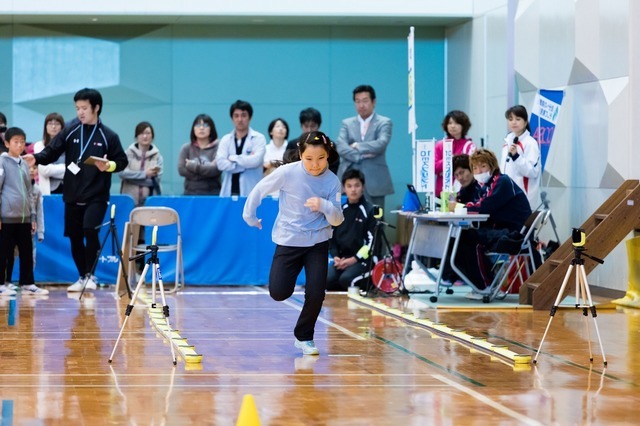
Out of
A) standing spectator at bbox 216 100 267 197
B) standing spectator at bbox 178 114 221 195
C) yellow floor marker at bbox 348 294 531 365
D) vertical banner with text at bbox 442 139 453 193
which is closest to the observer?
yellow floor marker at bbox 348 294 531 365

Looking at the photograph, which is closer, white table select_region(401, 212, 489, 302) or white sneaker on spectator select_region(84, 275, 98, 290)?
white table select_region(401, 212, 489, 302)

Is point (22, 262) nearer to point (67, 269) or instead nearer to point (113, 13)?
point (67, 269)

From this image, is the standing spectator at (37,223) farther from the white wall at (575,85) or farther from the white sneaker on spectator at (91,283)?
the white wall at (575,85)

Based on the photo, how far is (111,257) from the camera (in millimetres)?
13133

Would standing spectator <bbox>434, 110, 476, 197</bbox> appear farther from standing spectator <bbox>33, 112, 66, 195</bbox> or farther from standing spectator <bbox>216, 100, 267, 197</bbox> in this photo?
standing spectator <bbox>33, 112, 66, 195</bbox>

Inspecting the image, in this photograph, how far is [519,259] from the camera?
38.7 feet

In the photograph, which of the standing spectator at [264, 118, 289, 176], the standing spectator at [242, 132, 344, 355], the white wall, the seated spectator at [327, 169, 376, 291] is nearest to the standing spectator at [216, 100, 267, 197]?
the standing spectator at [264, 118, 289, 176]

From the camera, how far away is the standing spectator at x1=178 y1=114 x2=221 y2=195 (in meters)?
13.7

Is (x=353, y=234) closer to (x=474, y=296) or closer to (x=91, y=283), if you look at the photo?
(x=474, y=296)

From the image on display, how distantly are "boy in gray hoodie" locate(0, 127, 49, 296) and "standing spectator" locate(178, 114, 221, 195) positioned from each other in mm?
2206

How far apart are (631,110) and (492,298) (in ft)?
7.84

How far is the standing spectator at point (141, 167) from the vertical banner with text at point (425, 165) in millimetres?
3700

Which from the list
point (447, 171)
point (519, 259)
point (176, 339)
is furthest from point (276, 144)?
point (176, 339)

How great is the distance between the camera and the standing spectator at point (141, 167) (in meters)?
13.9
